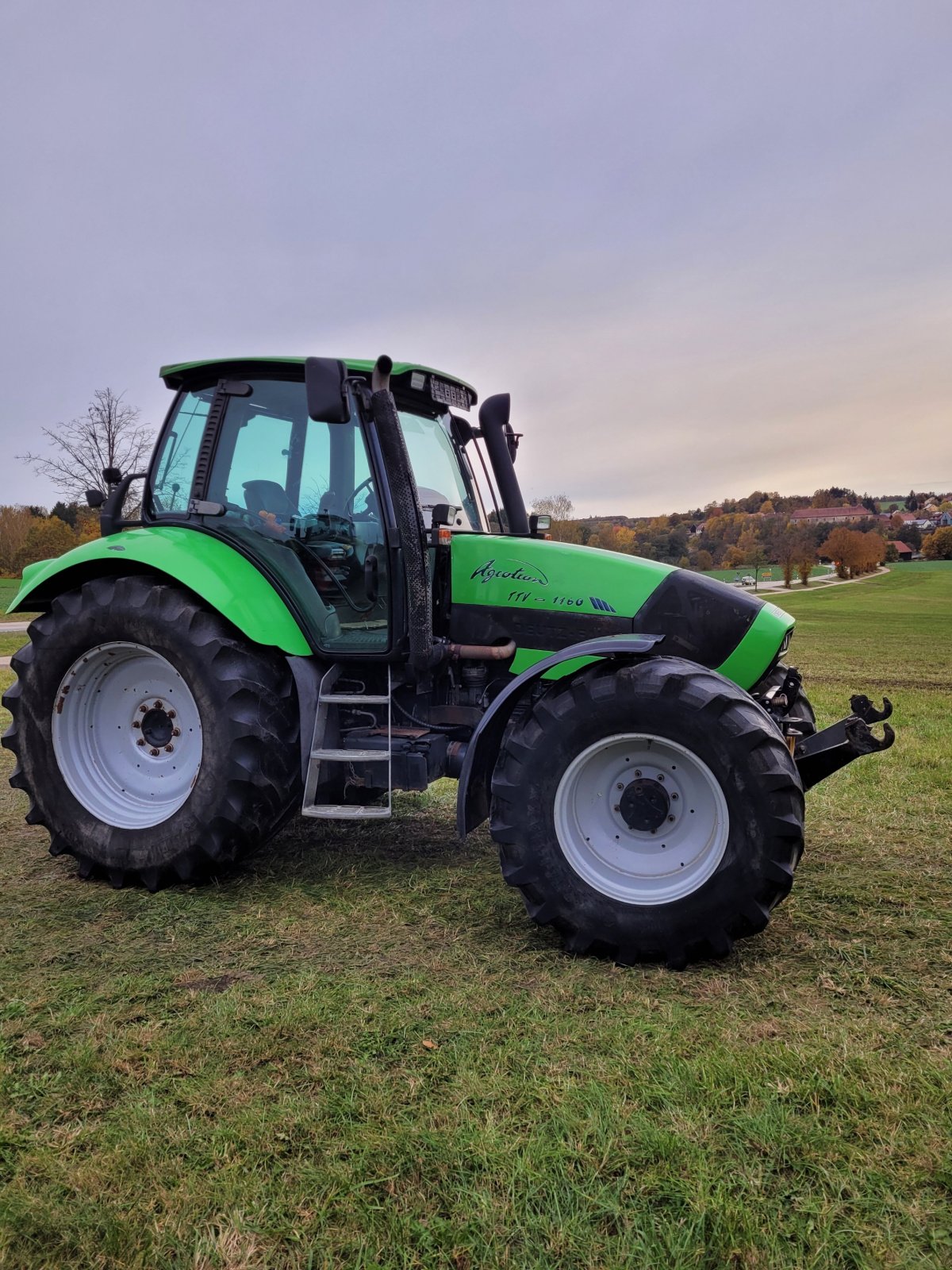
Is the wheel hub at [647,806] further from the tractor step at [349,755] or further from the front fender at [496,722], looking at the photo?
the tractor step at [349,755]

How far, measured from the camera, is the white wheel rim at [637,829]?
3461 mm

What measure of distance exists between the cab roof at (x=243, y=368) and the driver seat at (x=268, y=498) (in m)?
0.57

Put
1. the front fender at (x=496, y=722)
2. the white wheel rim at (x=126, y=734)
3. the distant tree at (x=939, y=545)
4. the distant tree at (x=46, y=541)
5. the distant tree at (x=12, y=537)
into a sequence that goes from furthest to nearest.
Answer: the distant tree at (x=939, y=545) → the distant tree at (x=12, y=537) → the distant tree at (x=46, y=541) → the white wheel rim at (x=126, y=734) → the front fender at (x=496, y=722)

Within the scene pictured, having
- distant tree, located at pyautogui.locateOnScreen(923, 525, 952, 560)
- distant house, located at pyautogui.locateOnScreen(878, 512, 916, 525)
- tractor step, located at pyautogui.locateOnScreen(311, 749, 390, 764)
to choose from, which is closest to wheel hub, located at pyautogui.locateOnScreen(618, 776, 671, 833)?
tractor step, located at pyautogui.locateOnScreen(311, 749, 390, 764)

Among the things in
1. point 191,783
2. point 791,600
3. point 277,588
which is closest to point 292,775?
point 191,783

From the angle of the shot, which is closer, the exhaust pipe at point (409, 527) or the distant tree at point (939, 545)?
the exhaust pipe at point (409, 527)

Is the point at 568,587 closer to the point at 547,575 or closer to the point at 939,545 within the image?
the point at 547,575

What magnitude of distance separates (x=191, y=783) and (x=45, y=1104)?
1.90 m

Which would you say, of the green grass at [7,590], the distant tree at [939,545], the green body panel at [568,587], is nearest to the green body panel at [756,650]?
the green body panel at [568,587]

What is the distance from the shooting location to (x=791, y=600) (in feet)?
130

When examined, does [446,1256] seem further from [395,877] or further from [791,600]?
[791,600]

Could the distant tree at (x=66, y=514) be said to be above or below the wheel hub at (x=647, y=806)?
above

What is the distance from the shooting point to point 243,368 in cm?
455

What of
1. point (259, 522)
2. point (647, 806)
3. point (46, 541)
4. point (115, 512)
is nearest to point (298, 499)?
point (259, 522)
